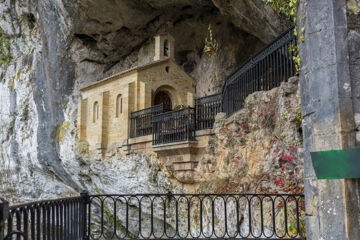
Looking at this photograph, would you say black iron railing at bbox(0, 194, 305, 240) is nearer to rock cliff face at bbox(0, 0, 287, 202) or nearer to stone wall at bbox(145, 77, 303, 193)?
stone wall at bbox(145, 77, 303, 193)

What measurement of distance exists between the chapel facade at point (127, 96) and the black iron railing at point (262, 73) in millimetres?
4651

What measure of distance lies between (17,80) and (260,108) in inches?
697

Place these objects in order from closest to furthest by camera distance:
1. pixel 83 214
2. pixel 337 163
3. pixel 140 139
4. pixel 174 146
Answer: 1. pixel 337 163
2. pixel 83 214
3. pixel 174 146
4. pixel 140 139

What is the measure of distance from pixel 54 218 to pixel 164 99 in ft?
42.6

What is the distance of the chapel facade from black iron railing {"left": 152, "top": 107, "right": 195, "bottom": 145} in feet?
5.71

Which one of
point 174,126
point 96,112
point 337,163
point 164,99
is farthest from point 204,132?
point 337,163

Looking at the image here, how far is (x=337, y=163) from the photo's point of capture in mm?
3215

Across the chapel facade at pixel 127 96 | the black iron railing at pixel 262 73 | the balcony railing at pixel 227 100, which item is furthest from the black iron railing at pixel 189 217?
the chapel facade at pixel 127 96

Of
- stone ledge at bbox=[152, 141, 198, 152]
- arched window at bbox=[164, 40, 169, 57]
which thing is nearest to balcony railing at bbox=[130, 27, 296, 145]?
stone ledge at bbox=[152, 141, 198, 152]

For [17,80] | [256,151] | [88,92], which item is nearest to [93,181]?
[88,92]

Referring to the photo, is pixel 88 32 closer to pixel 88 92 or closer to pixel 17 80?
pixel 88 92

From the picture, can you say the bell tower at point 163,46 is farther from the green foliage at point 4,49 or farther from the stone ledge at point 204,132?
the green foliage at point 4,49

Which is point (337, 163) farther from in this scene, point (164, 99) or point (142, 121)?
point (164, 99)

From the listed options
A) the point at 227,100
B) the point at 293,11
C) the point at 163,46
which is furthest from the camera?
the point at 163,46
